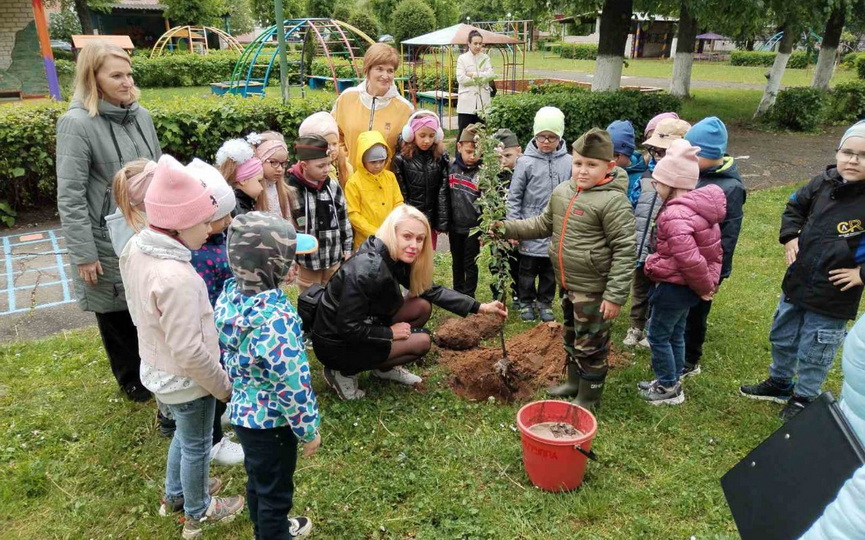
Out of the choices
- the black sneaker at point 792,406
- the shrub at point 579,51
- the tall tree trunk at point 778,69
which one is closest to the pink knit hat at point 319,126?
the black sneaker at point 792,406

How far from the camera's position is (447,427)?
11.8 ft

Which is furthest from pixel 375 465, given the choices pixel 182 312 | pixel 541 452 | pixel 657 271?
pixel 657 271

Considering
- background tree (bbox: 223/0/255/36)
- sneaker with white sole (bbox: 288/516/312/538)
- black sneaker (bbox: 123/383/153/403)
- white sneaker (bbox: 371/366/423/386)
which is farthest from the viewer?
background tree (bbox: 223/0/255/36)

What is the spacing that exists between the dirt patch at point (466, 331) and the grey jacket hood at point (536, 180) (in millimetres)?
744

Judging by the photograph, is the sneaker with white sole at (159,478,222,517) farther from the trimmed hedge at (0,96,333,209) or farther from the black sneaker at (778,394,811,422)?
the trimmed hedge at (0,96,333,209)

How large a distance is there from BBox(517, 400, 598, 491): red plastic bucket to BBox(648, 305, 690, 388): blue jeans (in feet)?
3.19

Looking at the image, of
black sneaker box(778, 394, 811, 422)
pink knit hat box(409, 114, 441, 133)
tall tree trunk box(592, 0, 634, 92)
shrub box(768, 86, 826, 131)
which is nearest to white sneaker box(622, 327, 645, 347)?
black sneaker box(778, 394, 811, 422)

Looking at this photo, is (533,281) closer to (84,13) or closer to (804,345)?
(804,345)

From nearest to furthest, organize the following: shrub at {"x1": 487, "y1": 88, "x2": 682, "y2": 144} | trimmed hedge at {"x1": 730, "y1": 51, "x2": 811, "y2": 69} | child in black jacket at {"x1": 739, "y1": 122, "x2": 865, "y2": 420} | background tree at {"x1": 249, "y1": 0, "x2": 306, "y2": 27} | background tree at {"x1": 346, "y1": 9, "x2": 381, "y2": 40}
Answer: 1. child in black jacket at {"x1": 739, "y1": 122, "x2": 865, "y2": 420}
2. shrub at {"x1": 487, "y1": 88, "x2": 682, "y2": 144}
3. background tree at {"x1": 346, "y1": 9, "x2": 381, "y2": 40}
4. background tree at {"x1": 249, "y1": 0, "x2": 306, "y2": 27}
5. trimmed hedge at {"x1": 730, "y1": 51, "x2": 811, "y2": 69}

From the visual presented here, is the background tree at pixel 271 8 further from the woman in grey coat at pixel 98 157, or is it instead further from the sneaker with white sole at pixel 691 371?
the sneaker with white sole at pixel 691 371

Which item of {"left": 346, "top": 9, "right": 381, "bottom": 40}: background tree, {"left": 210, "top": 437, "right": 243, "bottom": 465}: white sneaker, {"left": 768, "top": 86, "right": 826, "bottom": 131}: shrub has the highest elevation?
{"left": 346, "top": 9, "right": 381, "bottom": 40}: background tree

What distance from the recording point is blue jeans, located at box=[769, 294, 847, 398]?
3391mm

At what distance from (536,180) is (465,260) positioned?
1.04 m

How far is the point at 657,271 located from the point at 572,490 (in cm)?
145
